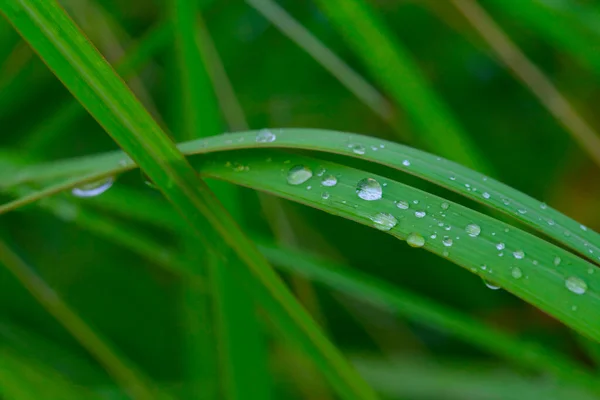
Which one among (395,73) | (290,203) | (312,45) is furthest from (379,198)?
(290,203)

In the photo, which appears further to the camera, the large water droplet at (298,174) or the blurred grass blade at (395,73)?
the blurred grass blade at (395,73)

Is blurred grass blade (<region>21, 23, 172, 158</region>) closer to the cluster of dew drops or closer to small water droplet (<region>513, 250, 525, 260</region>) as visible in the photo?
the cluster of dew drops

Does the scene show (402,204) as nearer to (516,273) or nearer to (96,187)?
(516,273)

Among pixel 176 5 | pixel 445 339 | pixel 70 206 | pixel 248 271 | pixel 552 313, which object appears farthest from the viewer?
pixel 445 339

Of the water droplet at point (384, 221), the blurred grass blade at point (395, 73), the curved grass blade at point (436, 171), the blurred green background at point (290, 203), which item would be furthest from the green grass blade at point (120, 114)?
the blurred green background at point (290, 203)

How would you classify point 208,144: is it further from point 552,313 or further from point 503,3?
point 503,3

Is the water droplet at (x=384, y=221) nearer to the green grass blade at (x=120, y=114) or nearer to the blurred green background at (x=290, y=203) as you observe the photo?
the green grass blade at (x=120, y=114)

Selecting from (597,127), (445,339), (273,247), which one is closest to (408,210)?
(273,247)
